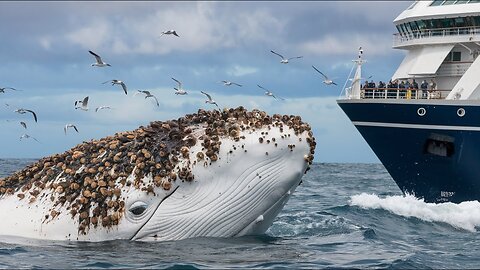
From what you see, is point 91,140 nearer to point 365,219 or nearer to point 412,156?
point 365,219

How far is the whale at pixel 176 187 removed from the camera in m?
11.3

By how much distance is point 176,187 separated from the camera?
1143 centimetres

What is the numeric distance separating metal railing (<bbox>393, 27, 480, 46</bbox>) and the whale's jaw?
1076 inches

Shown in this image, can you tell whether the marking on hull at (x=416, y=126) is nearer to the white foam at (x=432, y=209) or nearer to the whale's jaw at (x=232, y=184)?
the white foam at (x=432, y=209)

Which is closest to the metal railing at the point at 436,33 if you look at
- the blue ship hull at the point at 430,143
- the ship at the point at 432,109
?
the ship at the point at 432,109

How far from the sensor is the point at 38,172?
482 inches

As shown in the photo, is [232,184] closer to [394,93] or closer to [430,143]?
[430,143]

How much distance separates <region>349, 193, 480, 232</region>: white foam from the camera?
2673 centimetres

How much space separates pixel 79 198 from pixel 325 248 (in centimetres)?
406

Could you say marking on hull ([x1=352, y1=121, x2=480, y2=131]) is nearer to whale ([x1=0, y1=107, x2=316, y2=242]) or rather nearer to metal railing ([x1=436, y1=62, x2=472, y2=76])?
metal railing ([x1=436, y1=62, x2=472, y2=76])

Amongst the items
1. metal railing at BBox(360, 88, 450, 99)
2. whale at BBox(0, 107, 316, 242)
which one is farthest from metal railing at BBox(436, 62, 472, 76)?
whale at BBox(0, 107, 316, 242)

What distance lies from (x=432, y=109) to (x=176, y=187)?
22.8 metres

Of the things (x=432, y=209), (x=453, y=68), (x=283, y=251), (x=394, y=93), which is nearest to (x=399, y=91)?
(x=394, y=93)

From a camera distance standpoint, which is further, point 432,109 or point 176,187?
point 432,109
